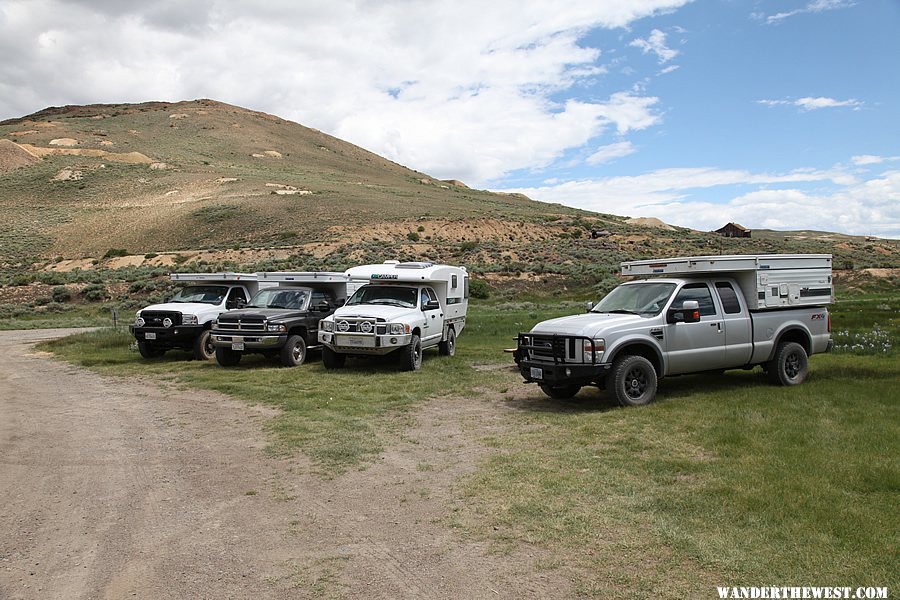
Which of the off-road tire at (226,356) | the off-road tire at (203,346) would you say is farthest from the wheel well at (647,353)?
the off-road tire at (203,346)

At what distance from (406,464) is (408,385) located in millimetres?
5125

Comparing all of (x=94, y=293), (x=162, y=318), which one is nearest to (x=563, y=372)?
(x=162, y=318)

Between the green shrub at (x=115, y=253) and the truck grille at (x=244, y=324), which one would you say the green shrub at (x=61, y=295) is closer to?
the green shrub at (x=115, y=253)

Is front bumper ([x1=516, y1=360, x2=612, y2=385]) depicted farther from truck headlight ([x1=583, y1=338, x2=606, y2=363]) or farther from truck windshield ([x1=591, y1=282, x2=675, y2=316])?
truck windshield ([x1=591, y1=282, x2=675, y2=316])

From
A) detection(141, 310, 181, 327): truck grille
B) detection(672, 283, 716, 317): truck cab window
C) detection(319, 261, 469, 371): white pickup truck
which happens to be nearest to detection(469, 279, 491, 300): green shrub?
detection(319, 261, 469, 371): white pickup truck

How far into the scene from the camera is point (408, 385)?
491 inches

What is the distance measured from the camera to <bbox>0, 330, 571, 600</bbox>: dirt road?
4.48 metres

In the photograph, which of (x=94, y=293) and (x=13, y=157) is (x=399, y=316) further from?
(x=13, y=157)

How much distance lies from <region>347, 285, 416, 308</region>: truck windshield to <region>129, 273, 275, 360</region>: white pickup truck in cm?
359

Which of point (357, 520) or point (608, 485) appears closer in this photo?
point (357, 520)

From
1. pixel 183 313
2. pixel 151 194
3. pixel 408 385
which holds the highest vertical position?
pixel 151 194

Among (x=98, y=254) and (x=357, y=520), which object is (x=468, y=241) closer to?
(x=98, y=254)

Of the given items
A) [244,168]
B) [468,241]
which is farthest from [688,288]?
[244,168]

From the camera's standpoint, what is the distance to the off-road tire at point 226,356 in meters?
15.5
